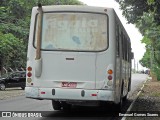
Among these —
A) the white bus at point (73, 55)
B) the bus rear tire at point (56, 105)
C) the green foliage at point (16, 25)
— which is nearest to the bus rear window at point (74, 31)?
the white bus at point (73, 55)

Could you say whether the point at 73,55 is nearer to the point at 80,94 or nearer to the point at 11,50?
the point at 80,94

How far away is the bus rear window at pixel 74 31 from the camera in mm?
13266

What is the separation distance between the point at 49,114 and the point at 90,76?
105 inches

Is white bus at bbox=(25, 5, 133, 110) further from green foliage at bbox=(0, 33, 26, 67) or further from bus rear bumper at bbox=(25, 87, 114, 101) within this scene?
green foliage at bbox=(0, 33, 26, 67)

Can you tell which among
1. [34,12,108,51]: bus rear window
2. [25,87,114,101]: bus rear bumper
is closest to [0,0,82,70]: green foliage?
[34,12,108,51]: bus rear window

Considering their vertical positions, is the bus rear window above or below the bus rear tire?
above

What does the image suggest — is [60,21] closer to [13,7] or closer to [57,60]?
[57,60]

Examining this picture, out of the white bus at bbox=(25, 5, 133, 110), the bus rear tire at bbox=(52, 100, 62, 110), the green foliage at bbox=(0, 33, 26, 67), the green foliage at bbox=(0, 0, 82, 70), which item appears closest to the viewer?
the white bus at bbox=(25, 5, 133, 110)

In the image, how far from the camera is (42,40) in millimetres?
13477

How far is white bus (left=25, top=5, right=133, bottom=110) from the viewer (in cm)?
1295

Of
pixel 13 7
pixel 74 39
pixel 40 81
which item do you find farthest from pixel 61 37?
pixel 13 7

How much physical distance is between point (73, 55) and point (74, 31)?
769mm

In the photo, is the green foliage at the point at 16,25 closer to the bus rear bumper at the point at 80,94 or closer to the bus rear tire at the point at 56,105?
the bus rear tire at the point at 56,105

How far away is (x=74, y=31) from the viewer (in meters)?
13.4
